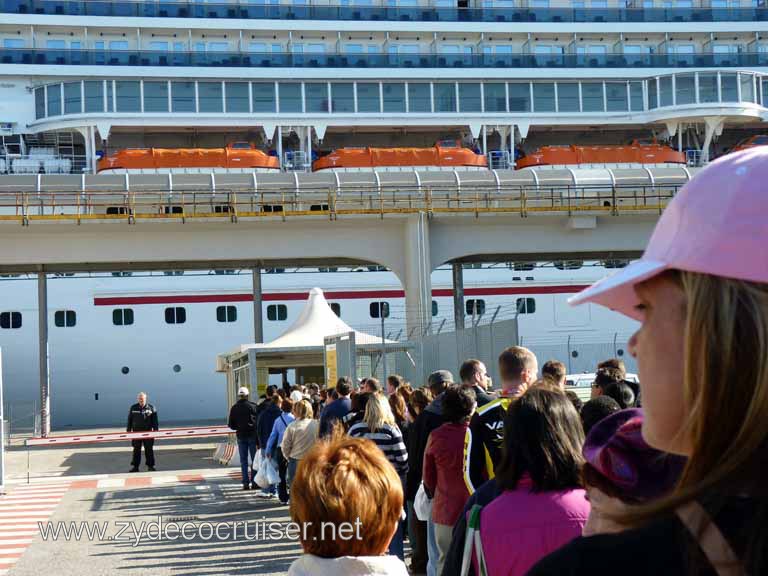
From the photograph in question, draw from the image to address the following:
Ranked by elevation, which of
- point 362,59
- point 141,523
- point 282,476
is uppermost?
point 362,59

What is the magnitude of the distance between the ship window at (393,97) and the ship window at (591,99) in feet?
24.9

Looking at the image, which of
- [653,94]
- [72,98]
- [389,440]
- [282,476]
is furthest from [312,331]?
[653,94]

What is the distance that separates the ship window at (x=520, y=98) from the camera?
152 feet

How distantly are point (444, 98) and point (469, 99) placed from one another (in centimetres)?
107

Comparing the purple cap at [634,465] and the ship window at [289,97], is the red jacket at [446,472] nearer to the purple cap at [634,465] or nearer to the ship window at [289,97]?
the purple cap at [634,465]

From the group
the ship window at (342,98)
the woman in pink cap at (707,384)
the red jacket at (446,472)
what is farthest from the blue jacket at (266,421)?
the ship window at (342,98)

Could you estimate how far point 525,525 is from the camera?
3674mm

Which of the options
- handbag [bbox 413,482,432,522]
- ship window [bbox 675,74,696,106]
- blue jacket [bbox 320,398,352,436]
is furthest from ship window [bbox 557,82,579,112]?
handbag [bbox 413,482,432,522]

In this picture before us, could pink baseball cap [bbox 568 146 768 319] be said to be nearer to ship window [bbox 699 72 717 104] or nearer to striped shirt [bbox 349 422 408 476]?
striped shirt [bbox 349 422 408 476]

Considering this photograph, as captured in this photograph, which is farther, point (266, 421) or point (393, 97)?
point (393, 97)

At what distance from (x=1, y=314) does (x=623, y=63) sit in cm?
2897

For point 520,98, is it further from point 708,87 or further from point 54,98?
point 54,98

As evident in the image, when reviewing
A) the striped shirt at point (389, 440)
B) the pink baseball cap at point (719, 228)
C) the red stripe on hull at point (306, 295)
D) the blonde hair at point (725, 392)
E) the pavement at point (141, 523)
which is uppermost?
the red stripe on hull at point (306, 295)

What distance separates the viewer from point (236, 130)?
46.1 meters
